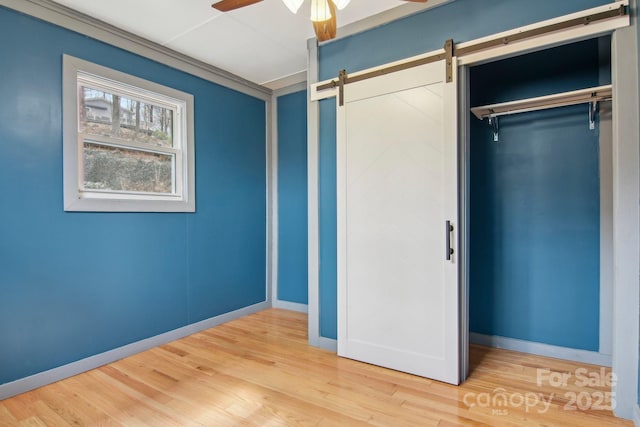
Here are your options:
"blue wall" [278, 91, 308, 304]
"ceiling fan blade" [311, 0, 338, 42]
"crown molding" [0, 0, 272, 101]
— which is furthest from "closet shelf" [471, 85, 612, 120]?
"crown molding" [0, 0, 272, 101]

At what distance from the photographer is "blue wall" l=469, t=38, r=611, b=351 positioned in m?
2.74

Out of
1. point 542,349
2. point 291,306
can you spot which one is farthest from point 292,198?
point 542,349

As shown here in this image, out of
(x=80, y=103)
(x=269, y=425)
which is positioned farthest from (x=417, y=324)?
(x=80, y=103)

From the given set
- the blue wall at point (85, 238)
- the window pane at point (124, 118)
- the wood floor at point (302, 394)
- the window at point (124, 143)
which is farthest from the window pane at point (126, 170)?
the wood floor at point (302, 394)

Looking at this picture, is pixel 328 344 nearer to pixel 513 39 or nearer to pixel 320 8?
pixel 320 8

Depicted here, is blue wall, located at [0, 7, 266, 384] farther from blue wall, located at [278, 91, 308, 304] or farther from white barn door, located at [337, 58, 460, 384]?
white barn door, located at [337, 58, 460, 384]

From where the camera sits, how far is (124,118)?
3.07m

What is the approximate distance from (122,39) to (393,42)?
2314 mm

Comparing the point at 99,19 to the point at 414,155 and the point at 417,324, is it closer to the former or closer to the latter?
the point at 414,155

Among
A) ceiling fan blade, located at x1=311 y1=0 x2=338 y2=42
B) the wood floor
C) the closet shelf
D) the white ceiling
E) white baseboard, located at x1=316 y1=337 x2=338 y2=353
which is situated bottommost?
the wood floor

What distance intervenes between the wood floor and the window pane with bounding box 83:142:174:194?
4.97ft

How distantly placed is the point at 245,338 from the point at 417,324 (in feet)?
5.71

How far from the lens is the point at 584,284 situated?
9.04ft

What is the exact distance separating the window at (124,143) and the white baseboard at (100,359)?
3.93 feet
